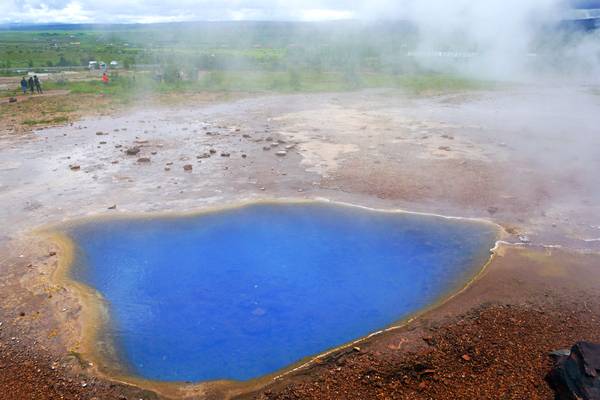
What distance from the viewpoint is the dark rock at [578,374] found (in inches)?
146

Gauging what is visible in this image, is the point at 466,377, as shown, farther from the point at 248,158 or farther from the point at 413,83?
the point at 413,83

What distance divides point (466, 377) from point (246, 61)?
89.7 feet

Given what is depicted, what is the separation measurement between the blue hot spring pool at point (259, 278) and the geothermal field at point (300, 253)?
31mm

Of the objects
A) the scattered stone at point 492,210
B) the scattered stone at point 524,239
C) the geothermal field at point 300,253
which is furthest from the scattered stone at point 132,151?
the scattered stone at point 524,239

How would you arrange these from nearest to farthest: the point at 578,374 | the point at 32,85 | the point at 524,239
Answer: the point at 578,374 → the point at 524,239 → the point at 32,85

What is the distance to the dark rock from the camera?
3.71 m

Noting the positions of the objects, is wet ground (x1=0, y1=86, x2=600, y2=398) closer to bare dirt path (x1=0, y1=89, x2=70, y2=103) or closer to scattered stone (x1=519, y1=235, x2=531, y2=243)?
scattered stone (x1=519, y1=235, x2=531, y2=243)

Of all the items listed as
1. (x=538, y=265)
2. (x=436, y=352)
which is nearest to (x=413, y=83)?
(x=538, y=265)

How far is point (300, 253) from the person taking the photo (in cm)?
679

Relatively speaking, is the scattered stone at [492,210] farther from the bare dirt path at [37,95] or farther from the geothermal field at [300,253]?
the bare dirt path at [37,95]

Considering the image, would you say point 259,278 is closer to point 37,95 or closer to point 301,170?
point 301,170

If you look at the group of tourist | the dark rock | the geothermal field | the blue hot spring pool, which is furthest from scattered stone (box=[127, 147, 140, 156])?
the group of tourist

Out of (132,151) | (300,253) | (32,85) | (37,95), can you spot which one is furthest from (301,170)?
(32,85)

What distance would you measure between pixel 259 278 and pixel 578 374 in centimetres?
364
